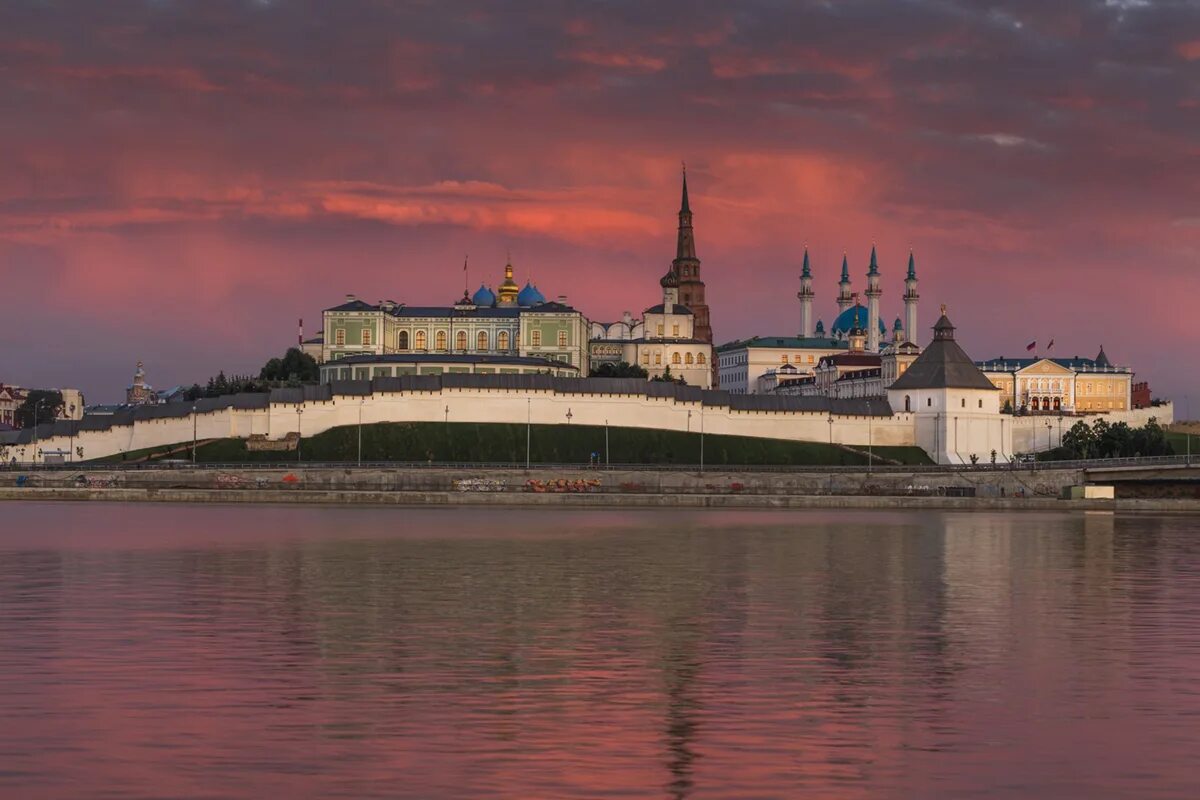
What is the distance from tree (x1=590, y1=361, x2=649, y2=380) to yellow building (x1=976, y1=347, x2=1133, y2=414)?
2678cm

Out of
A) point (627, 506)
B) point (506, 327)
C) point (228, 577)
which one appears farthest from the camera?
point (506, 327)

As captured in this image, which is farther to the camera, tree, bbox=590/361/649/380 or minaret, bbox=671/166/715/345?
minaret, bbox=671/166/715/345

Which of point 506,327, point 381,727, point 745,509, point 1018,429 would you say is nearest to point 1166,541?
point 745,509

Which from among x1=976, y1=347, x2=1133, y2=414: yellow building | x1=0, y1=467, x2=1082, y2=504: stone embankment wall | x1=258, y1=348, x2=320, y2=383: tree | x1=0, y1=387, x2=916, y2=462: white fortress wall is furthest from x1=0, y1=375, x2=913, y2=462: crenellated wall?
x1=976, y1=347, x2=1133, y2=414: yellow building

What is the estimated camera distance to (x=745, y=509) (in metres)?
74.6

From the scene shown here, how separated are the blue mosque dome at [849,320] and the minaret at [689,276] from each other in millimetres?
15644

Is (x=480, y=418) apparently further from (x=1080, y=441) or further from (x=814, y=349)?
(x=814, y=349)

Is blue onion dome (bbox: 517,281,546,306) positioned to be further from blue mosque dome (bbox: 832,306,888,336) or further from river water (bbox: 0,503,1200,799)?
river water (bbox: 0,503,1200,799)

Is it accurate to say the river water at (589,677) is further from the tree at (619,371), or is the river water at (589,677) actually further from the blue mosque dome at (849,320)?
the blue mosque dome at (849,320)

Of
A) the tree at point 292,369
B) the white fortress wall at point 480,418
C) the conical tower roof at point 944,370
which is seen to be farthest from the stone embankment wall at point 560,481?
the tree at point 292,369

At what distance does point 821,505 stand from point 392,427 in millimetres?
28575

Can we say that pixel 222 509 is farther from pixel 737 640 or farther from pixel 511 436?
pixel 737 640

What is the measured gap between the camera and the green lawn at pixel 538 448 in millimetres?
91812

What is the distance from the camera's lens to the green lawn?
91.8 meters
